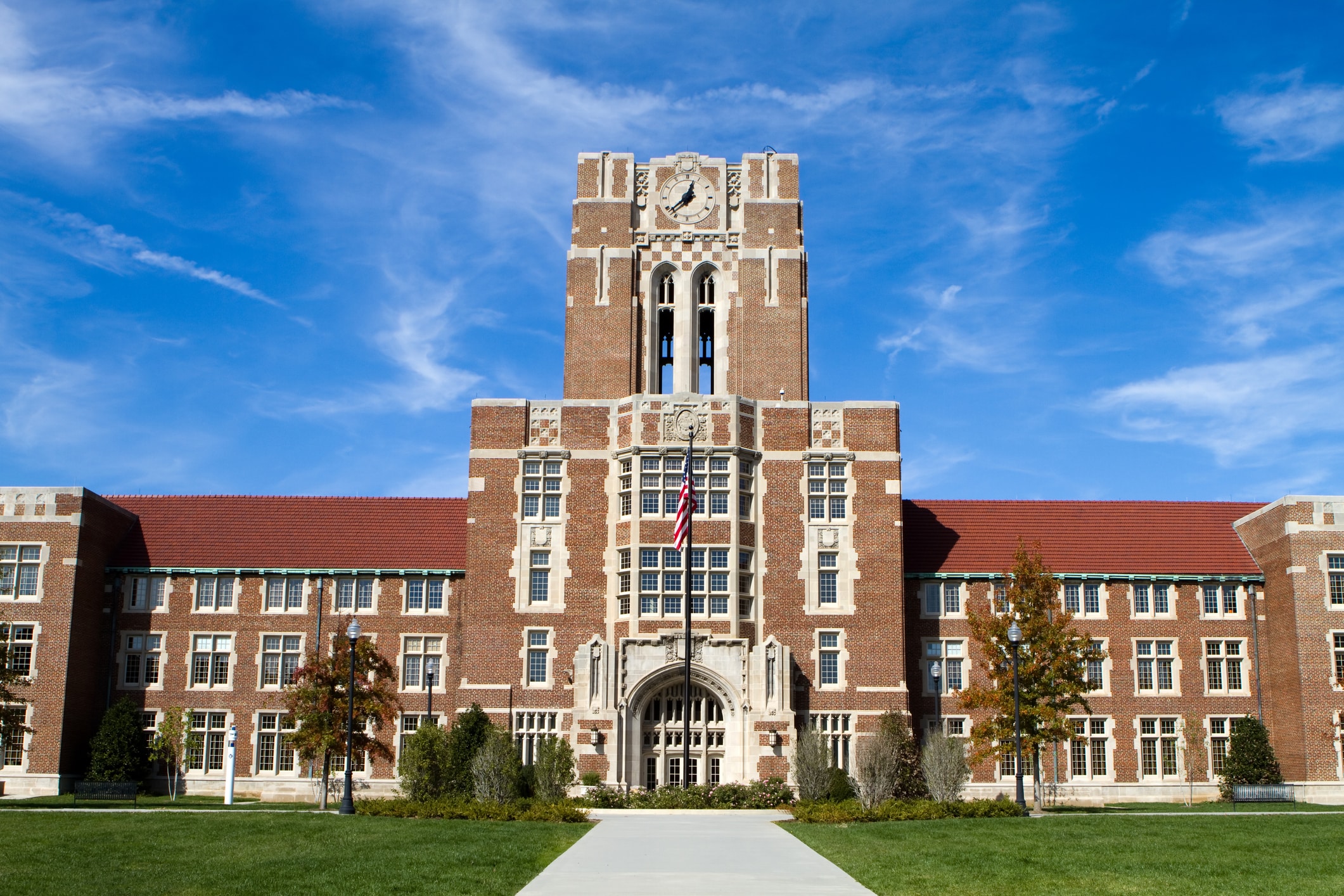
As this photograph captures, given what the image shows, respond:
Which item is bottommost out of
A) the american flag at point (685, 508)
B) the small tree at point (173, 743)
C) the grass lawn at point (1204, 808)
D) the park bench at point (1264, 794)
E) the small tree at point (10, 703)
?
the grass lawn at point (1204, 808)

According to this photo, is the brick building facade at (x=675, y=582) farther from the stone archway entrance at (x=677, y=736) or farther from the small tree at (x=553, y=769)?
the small tree at (x=553, y=769)

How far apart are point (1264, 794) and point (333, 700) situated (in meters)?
32.4

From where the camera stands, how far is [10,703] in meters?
47.8

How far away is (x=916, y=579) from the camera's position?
174 feet

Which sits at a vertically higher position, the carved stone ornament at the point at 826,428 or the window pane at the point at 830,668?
the carved stone ornament at the point at 826,428

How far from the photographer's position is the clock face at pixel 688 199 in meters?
55.9

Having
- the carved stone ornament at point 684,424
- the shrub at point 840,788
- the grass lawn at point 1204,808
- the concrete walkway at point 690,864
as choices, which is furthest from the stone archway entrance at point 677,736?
the concrete walkway at point 690,864

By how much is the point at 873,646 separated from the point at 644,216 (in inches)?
790

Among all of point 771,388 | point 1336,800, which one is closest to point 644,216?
point 771,388

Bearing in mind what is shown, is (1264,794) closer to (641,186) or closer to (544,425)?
(544,425)

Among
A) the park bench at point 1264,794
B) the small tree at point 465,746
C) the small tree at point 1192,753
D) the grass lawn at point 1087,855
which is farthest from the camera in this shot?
the small tree at point 1192,753

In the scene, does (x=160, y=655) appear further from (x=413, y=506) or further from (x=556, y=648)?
(x=556, y=648)

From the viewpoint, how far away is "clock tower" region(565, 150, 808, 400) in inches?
2116

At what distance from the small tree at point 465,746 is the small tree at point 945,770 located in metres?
13.1
